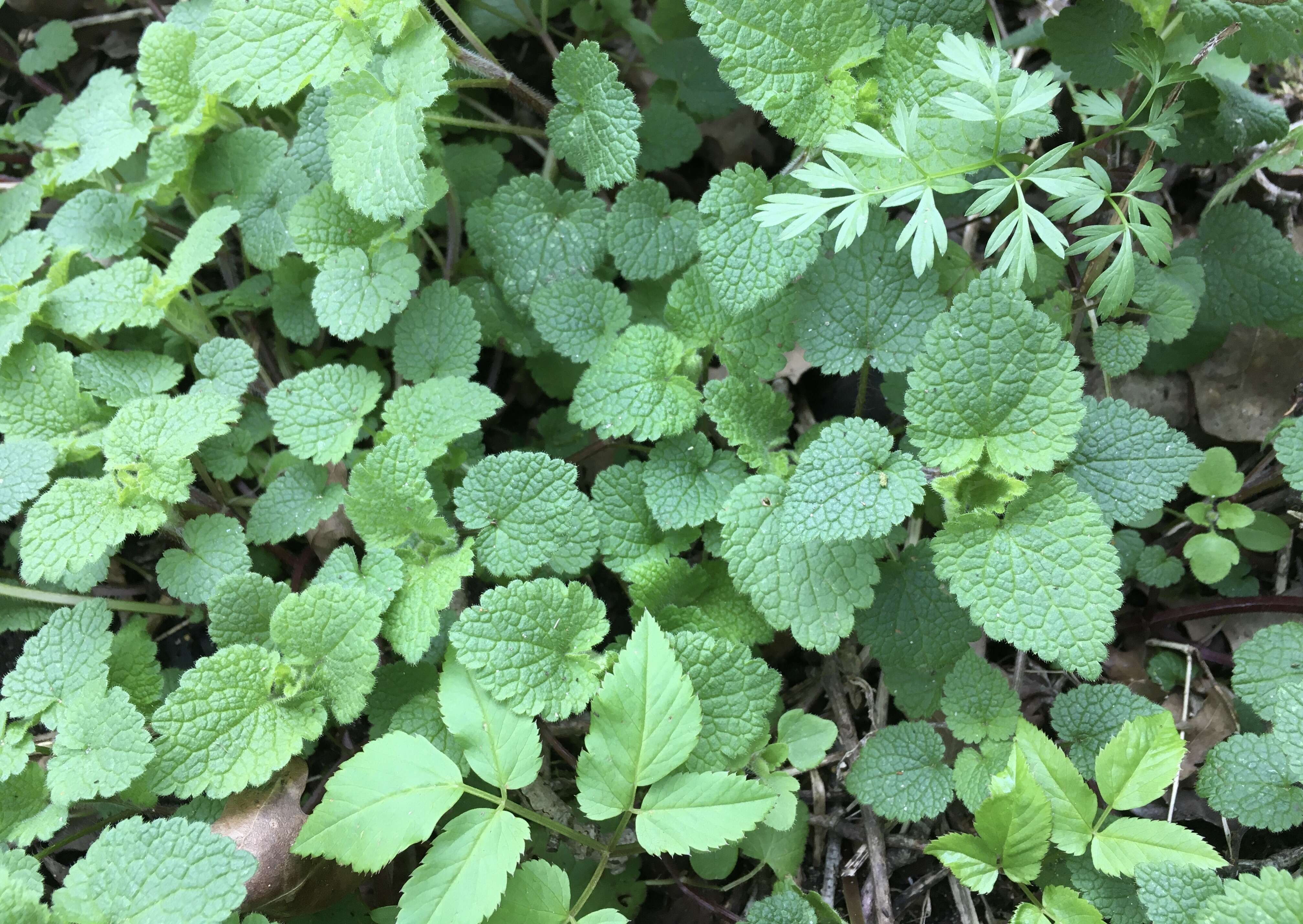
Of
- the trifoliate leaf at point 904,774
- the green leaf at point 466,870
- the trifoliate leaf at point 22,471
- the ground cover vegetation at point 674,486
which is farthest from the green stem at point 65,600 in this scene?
the trifoliate leaf at point 904,774

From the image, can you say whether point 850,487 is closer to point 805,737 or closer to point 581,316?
point 805,737

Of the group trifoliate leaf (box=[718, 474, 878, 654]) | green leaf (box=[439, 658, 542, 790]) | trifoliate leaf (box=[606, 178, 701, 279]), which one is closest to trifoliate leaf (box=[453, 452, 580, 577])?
green leaf (box=[439, 658, 542, 790])

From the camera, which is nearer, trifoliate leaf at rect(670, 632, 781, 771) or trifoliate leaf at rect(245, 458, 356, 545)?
trifoliate leaf at rect(670, 632, 781, 771)

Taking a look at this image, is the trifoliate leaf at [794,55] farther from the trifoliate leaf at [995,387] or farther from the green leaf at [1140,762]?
the green leaf at [1140,762]

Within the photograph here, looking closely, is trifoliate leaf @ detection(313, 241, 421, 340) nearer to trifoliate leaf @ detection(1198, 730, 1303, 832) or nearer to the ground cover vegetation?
the ground cover vegetation

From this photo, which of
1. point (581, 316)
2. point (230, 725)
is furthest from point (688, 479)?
point (230, 725)
